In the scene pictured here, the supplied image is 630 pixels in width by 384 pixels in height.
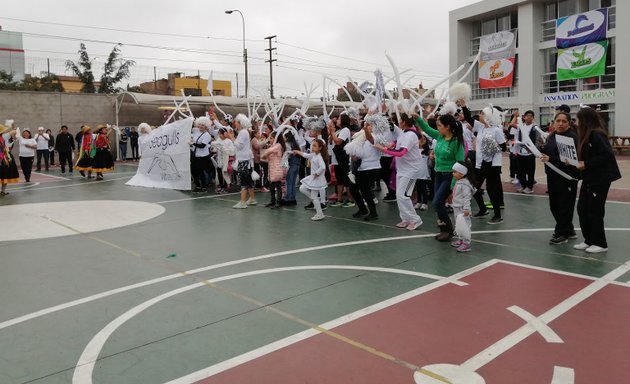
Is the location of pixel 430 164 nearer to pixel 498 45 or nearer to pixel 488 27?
pixel 498 45

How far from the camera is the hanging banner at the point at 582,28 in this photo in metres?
28.6

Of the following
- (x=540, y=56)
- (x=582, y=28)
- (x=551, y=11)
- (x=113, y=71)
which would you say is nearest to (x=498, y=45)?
(x=540, y=56)

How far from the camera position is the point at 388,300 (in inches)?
181

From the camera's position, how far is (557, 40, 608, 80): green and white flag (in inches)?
1131

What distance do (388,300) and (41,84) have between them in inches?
1216

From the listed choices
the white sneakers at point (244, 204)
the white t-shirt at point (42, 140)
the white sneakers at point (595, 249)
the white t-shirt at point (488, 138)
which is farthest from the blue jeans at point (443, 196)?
the white t-shirt at point (42, 140)

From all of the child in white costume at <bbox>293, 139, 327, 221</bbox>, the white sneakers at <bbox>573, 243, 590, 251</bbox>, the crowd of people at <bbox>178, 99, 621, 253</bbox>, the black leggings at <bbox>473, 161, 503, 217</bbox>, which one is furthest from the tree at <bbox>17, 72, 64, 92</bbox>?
the white sneakers at <bbox>573, 243, 590, 251</bbox>

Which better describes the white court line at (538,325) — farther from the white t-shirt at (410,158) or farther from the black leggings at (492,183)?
the black leggings at (492,183)

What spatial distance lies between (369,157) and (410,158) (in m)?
0.90

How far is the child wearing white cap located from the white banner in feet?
26.7

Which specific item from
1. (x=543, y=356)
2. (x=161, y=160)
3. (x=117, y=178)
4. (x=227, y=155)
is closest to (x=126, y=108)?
(x=117, y=178)

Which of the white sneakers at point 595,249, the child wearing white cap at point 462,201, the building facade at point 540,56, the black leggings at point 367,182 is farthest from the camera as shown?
the building facade at point 540,56

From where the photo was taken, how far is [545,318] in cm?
413

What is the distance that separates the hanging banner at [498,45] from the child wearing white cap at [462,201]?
3017 cm
